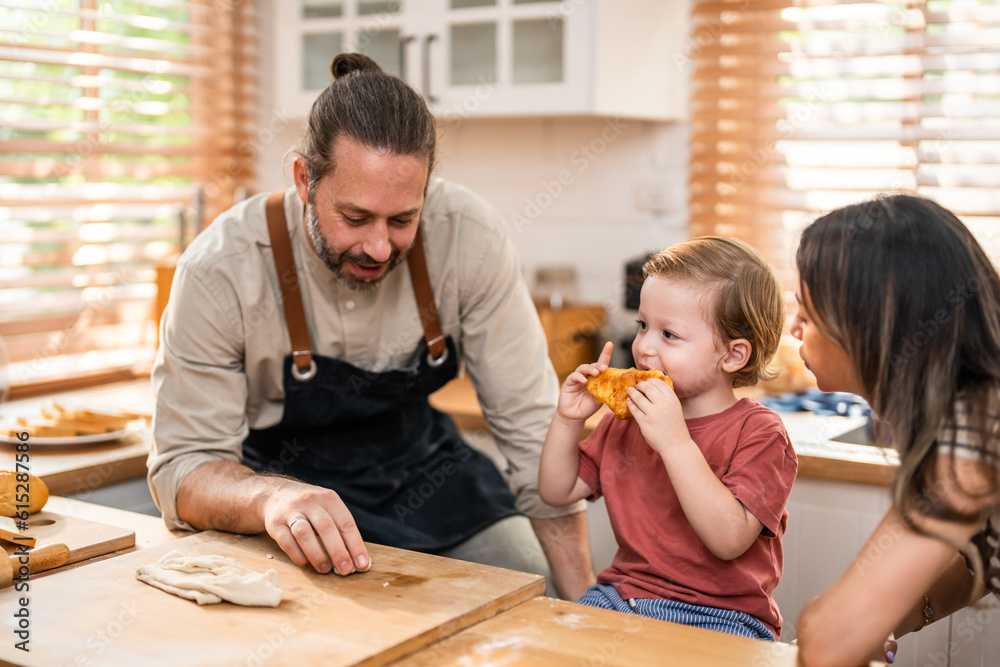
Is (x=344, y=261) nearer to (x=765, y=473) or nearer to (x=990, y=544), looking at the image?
(x=765, y=473)

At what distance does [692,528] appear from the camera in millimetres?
1447

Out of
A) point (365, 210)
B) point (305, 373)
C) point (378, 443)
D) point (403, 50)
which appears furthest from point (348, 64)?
point (403, 50)

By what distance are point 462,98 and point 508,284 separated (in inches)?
38.5

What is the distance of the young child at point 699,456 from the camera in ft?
4.44

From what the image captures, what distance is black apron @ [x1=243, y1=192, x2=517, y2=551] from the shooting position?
6.19 feet

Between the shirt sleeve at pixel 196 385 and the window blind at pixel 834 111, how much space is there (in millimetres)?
1490

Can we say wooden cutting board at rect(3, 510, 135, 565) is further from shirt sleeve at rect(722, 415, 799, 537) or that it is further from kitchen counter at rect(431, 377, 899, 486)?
kitchen counter at rect(431, 377, 899, 486)

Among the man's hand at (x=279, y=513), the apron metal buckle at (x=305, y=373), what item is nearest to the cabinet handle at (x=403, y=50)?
the apron metal buckle at (x=305, y=373)

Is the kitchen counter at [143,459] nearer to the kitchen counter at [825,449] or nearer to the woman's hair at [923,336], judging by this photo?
the kitchen counter at [825,449]

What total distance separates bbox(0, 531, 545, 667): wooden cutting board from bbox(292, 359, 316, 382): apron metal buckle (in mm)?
507

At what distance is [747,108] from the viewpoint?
2727 mm

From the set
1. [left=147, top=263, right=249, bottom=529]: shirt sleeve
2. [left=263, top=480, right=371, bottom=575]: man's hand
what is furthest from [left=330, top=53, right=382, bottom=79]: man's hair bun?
[left=263, top=480, right=371, bottom=575]: man's hand

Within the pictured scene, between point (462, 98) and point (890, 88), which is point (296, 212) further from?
point (890, 88)

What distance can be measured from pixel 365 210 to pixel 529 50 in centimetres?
120
